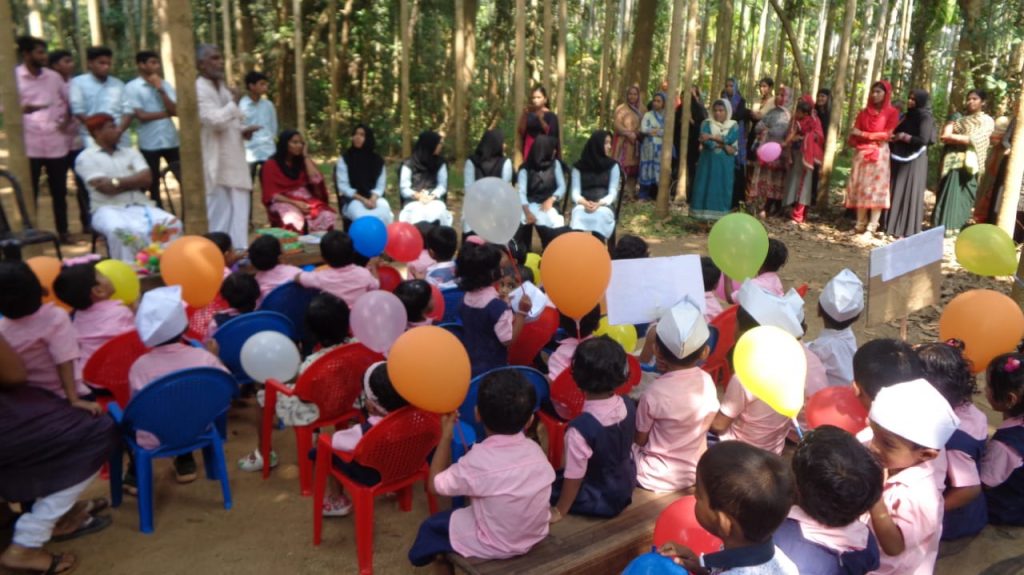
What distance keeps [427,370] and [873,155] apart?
25.1ft

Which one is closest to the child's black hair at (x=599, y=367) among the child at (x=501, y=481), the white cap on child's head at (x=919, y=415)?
the child at (x=501, y=481)

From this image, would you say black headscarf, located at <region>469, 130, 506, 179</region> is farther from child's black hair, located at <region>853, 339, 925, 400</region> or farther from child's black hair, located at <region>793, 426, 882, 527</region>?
child's black hair, located at <region>793, 426, 882, 527</region>

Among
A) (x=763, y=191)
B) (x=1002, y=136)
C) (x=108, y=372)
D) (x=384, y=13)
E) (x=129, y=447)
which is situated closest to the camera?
(x=129, y=447)

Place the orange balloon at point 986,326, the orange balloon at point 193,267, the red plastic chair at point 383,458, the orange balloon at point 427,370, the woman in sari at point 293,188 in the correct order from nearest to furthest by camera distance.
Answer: the orange balloon at point 427,370, the red plastic chair at point 383,458, the orange balloon at point 986,326, the orange balloon at point 193,267, the woman in sari at point 293,188

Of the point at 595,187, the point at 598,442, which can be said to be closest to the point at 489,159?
the point at 595,187

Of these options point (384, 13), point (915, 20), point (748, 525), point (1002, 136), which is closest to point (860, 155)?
point (1002, 136)

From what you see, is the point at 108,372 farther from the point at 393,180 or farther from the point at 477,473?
the point at 393,180

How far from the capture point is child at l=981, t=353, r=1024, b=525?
2.78m

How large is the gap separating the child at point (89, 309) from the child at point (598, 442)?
2228 millimetres

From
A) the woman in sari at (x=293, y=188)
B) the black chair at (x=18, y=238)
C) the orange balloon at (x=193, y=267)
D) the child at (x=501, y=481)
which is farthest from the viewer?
the woman in sari at (x=293, y=188)

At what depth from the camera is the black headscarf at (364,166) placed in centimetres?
654

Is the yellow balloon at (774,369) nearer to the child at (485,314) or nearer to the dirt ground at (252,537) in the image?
the dirt ground at (252,537)

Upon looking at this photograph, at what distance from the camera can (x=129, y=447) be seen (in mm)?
2975

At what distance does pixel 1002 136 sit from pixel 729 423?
686 cm
